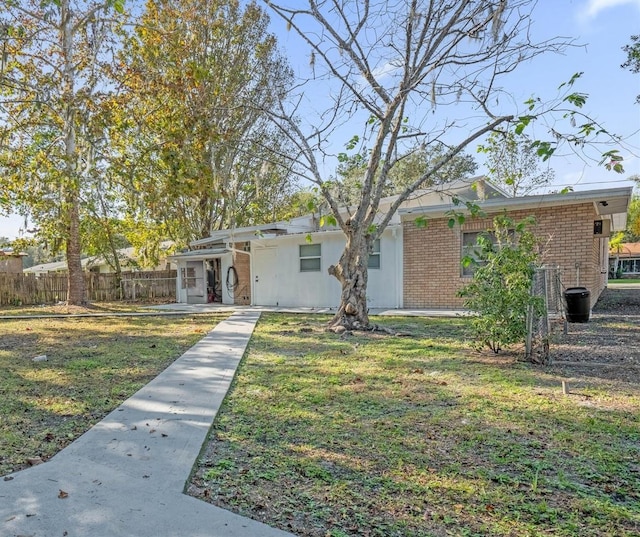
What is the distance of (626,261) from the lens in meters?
49.2

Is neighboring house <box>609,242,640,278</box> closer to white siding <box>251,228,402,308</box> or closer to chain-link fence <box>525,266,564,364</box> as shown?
white siding <box>251,228,402,308</box>

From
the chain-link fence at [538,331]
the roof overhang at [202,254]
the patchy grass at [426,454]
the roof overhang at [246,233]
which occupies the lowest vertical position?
the patchy grass at [426,454]

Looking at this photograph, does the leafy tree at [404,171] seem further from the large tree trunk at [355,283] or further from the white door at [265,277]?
the white door at [265,277]

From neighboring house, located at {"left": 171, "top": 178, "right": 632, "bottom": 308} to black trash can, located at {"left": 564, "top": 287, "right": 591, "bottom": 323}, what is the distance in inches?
48.3

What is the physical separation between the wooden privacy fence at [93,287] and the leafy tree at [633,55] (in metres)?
19.5

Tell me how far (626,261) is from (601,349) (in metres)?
52.1

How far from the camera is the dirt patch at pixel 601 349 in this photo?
5.52 meters

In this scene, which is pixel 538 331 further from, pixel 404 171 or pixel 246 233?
pixel 404 171

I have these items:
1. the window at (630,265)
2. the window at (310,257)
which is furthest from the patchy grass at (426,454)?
the window at (630,265)

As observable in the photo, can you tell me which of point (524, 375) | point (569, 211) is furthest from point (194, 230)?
point (524, 375)

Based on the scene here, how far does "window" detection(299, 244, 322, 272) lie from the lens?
15.1 metres

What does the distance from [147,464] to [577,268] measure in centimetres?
1100

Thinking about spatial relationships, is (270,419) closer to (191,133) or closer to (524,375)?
(524,375)

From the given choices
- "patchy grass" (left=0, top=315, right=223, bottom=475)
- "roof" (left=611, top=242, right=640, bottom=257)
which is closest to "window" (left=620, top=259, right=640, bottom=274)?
"roof" (left=611, top=242, right=640, bottom=257)
